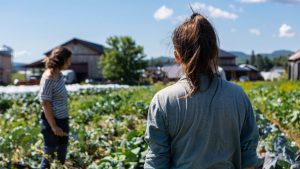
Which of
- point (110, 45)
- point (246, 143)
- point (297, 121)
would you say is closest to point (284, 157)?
point (246, 143)

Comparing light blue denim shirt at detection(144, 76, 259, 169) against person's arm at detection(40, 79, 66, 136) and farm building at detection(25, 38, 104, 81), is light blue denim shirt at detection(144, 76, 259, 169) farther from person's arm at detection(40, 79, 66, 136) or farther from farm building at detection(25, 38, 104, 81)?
farm building at detection(25, 38, 104, 81)

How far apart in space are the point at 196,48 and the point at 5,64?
52.5m

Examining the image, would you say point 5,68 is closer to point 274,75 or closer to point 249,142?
point 274,75

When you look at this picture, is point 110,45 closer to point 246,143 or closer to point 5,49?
point 5,49

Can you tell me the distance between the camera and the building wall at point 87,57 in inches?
1950

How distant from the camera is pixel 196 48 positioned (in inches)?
85.6

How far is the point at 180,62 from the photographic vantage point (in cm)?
224

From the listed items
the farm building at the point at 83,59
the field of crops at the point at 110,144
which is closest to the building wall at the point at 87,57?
the farm building at the point at 83,59

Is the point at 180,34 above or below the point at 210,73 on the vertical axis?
above

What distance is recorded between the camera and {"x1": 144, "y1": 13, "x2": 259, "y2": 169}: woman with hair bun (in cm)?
218

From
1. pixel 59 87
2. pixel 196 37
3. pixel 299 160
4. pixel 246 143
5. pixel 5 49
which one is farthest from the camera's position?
pixel 5 49

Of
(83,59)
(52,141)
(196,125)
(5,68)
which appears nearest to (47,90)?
(52,141)

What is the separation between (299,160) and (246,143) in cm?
206

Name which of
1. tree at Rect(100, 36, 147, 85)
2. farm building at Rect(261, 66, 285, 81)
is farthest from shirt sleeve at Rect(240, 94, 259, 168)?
farm building at Rect(261, 66, 285, 81)
